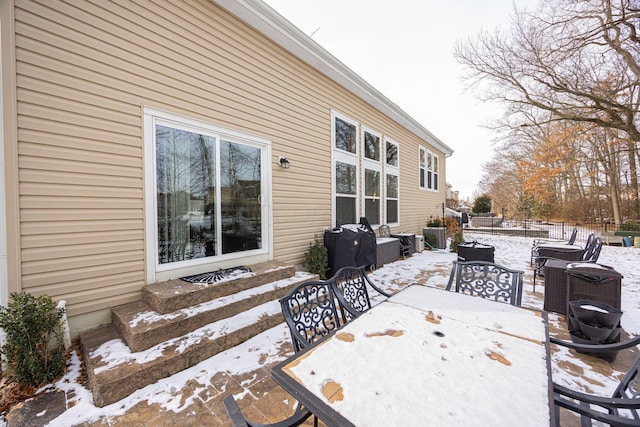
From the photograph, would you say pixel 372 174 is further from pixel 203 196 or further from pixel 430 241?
pixel 203 196

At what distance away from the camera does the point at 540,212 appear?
18016 millimetres

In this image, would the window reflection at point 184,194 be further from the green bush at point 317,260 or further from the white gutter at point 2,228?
the green bush at point 317,260

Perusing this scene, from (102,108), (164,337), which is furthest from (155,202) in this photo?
(164,337)

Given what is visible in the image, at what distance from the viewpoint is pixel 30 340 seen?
2.08 m

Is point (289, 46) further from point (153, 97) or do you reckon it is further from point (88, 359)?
point (88, 359)

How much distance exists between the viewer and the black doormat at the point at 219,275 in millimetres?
3259

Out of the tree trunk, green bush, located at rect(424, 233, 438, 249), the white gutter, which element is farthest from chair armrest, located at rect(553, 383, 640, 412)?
the tree trunk

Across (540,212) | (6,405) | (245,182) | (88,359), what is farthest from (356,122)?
(540,212)

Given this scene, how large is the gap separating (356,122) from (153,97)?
4639 millimetres

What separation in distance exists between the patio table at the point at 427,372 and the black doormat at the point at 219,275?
2.21 m

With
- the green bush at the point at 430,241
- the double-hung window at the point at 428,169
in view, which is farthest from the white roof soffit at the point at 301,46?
the green bush at the point at 430,241

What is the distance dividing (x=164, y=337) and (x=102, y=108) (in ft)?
8.10

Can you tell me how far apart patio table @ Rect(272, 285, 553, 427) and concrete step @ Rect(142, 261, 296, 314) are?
205cm

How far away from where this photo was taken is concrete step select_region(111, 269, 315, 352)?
2.38 meters
